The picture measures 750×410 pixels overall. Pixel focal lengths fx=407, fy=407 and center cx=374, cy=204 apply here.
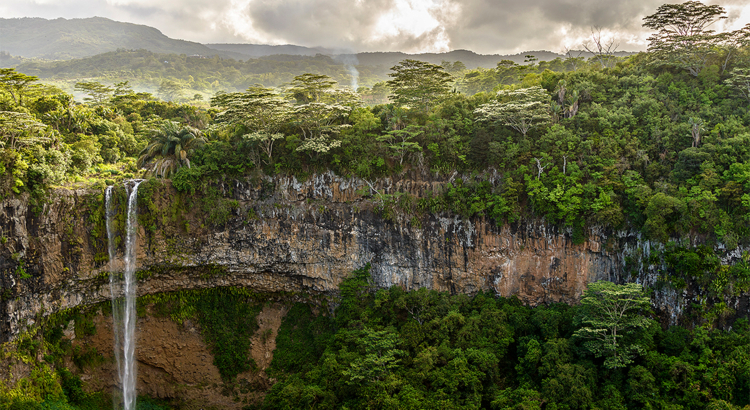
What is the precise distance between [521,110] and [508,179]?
12.0ft

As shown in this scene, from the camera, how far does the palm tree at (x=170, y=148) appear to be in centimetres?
2200

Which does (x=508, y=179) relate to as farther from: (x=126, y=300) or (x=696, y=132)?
(x=126, y=300)

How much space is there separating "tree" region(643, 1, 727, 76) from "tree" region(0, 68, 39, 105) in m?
33.4

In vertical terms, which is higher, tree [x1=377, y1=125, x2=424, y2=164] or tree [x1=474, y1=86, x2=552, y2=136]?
tree [x1=474, y1=86, x2=552, y2=136]

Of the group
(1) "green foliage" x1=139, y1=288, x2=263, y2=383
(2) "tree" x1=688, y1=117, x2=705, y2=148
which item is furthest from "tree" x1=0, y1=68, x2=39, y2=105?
(2) "tree" x1=688, y1=117, x2=705, y2=148

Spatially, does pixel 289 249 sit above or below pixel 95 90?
below

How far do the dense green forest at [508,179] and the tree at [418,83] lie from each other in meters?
0.11

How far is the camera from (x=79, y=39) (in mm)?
115625

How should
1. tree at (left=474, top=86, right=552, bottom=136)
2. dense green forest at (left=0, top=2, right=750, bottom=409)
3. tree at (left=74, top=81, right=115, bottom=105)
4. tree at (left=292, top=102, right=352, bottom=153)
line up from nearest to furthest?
dense green forest at (left=0, top=2, right=750, bottom=409), tree at (left=474, top=86, right=552, bottom=136), tree at (left=292, top=102, right=352, bottom=153), tree at (left=74, top=81, right=115, bottom=105)

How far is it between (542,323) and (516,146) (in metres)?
8.44

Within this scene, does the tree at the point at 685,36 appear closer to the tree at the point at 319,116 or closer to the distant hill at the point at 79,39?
the tree at the point at 319,116

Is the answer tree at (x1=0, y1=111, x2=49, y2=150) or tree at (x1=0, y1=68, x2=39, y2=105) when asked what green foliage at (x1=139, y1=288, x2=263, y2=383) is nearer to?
tree at (x1=0, y1=111, x2=49, y2=150)

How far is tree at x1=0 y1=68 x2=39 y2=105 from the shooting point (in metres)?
22.0

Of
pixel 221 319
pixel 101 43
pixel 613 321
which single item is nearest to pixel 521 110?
pixel 613 321
